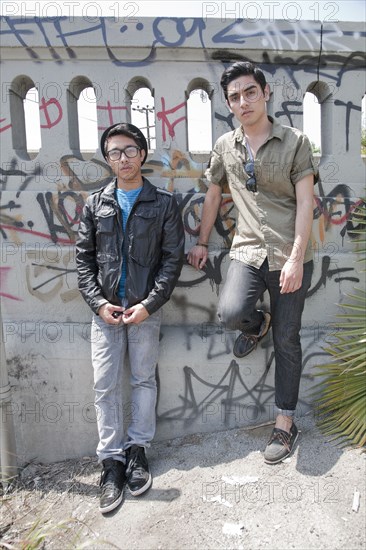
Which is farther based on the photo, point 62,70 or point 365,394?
point 62,70

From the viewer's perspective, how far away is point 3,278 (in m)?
3.52

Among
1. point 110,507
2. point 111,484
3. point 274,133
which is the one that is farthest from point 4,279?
point 274,133

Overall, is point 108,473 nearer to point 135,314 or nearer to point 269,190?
point 135,314

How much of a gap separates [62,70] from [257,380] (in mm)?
2669

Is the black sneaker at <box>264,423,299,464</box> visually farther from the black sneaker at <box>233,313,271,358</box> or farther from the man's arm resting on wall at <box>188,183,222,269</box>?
the man's arm resting on wall at <box>188,183,222,269</box>

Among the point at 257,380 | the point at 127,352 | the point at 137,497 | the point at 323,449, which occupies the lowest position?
the point at 137,497

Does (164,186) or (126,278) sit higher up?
(164,186)

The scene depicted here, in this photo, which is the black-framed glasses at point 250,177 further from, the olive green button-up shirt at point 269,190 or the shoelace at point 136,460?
the shoelace at point 136,460

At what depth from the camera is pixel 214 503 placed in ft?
8.95

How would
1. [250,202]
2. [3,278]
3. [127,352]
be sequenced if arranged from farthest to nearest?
[3,278]
[127,352]
[250,202]

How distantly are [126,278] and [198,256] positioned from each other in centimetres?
57

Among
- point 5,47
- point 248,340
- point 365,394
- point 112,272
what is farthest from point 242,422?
point 5,47

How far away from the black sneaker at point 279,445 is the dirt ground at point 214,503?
0.15 ft

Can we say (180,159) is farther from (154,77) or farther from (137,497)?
(137,497)
